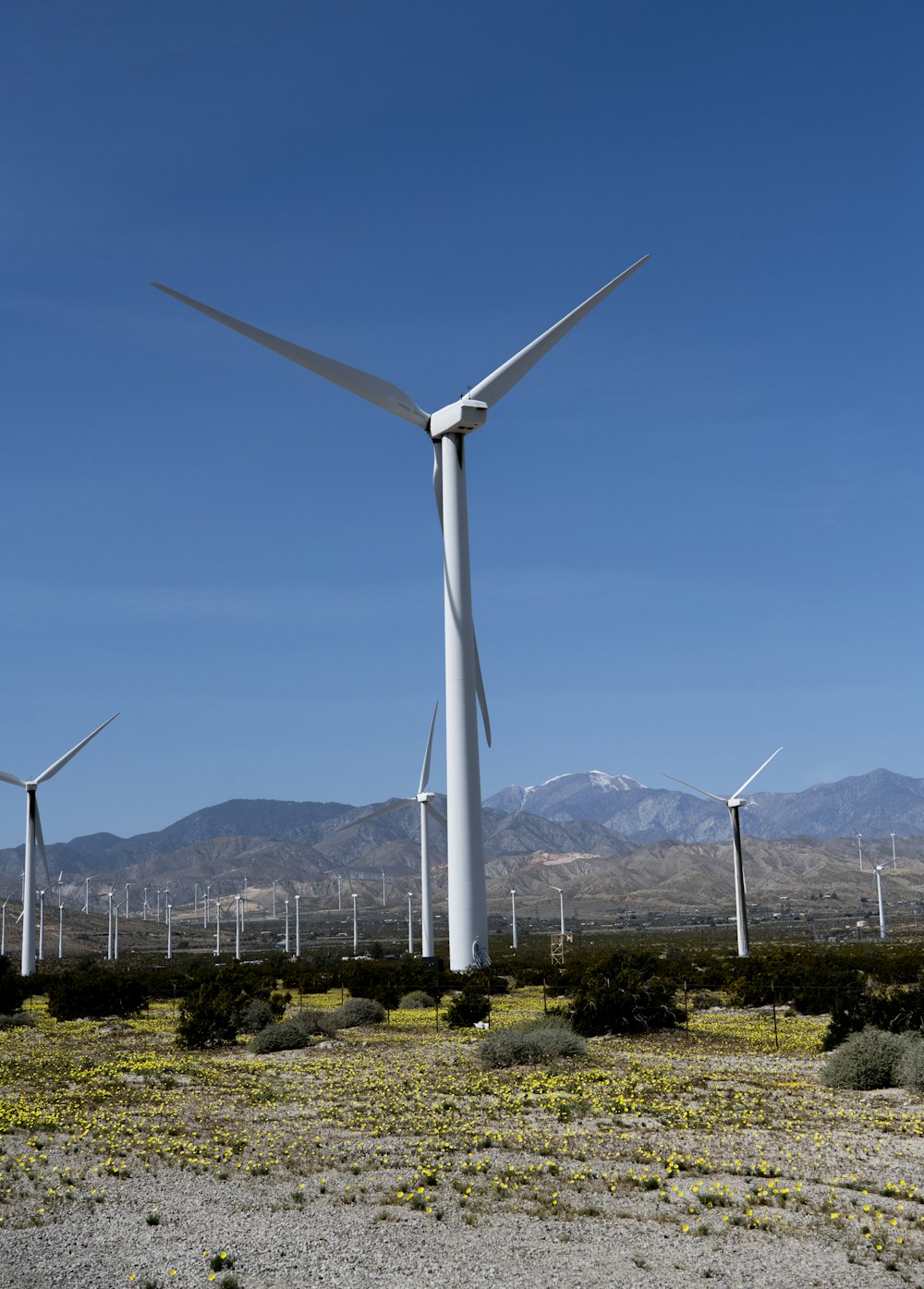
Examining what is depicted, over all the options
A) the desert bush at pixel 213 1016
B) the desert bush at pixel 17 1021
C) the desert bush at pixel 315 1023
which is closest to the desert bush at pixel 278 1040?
the desert bush at pixel 213 1016

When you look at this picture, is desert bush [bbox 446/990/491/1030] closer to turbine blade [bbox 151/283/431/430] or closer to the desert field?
the desert field

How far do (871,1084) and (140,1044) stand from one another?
21.2 meters

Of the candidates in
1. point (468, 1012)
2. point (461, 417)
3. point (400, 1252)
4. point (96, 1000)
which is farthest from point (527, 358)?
point (400, 1252)

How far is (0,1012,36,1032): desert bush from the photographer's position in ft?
138

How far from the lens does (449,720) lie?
40.9 meters

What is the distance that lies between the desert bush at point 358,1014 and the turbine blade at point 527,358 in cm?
2135

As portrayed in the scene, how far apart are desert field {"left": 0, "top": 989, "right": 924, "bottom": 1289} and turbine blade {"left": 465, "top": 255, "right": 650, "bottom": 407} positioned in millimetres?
24757

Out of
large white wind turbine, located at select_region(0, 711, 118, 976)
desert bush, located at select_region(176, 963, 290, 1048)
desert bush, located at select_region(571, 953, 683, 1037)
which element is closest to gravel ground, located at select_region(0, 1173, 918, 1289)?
desert bush, located at select_region(571, 953, 683, 1037)

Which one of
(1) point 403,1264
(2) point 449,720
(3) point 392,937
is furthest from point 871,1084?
(3) point 392,937

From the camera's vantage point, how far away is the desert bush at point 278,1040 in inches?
1331

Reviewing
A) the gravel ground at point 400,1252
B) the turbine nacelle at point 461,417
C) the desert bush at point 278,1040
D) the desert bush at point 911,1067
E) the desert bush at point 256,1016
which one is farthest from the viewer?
the turbine nacelle at point 461,417

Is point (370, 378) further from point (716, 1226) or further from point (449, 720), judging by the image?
point (716, 1226)

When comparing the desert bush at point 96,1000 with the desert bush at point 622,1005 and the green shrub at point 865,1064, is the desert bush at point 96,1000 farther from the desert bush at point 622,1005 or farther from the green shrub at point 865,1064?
the green shrub at point 865,1064

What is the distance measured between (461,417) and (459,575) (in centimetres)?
582
